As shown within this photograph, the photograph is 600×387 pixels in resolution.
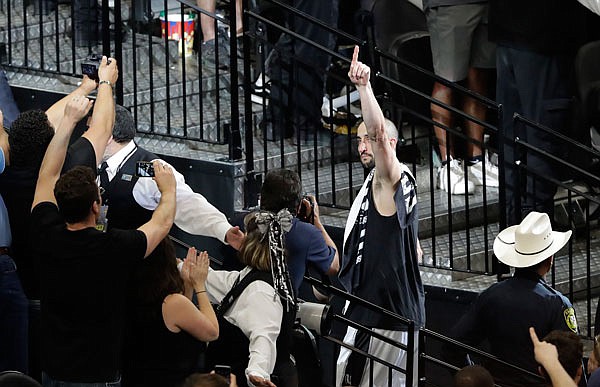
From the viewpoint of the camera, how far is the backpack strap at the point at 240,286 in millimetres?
7777

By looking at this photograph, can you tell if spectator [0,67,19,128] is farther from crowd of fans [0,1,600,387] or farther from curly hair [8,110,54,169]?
curly hair [8,110,54,169]

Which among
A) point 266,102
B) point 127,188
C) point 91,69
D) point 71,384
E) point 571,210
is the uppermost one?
point 91,69

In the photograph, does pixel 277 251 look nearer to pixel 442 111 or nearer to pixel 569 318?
pixel 569 318

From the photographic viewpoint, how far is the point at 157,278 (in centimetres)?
756

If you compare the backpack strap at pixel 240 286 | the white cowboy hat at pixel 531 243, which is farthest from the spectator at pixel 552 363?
the backpack strap at pixel 240 286

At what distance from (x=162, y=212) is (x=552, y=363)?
6.90 ft

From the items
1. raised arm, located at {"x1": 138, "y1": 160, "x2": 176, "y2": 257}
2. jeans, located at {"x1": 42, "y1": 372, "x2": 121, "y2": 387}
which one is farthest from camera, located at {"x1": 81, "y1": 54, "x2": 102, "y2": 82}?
jeans, located at {"x1": 42, "y1": 372, "x2": 121, "y2": 387}

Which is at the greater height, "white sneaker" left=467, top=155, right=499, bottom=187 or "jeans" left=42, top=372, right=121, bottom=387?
"white sneaker" left=467, top=155, right=499, bottom=187

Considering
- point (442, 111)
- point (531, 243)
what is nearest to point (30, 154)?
point (531, 243)

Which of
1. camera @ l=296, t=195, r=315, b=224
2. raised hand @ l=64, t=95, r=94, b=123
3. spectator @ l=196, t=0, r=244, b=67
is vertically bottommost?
camera @ l=296, t=195, r=315, b=224

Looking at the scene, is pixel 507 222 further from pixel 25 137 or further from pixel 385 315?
pixel 25 137

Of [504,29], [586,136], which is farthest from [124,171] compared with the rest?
[586,136]

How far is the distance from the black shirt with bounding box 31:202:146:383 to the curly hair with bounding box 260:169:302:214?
908 mm

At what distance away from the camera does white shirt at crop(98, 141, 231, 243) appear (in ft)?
28.4
